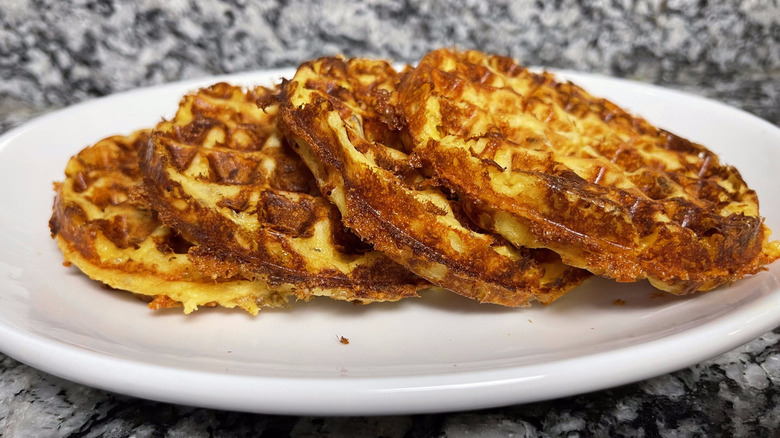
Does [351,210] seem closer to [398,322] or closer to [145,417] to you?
[398,322]

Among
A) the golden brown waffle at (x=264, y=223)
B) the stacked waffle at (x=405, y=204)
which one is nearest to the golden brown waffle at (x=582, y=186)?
the stacked waffle at (x=405, y=204)

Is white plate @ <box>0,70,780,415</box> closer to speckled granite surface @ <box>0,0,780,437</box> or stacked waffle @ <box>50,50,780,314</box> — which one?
stacked waffle @ <box>50,50,780,314</box>

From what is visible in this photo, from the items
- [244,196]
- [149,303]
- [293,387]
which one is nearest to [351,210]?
[244,196]

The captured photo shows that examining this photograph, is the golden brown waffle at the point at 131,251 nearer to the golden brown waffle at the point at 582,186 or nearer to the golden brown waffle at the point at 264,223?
the golden brown waffle at the point at 264,223

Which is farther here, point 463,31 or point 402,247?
point 463,31

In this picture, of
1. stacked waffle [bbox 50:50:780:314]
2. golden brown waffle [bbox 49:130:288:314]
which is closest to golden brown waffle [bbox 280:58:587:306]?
stacked waffle [bbox 50:50:780:314]

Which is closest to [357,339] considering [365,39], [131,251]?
[131,251]
